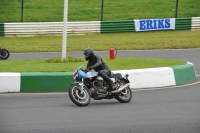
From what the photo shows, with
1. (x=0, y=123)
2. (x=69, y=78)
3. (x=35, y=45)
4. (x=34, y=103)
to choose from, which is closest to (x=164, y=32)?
(x=35, y=45)

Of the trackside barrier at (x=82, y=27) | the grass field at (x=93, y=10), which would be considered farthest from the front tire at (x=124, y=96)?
the grass field at (x=93, y=10)

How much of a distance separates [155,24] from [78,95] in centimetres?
2229

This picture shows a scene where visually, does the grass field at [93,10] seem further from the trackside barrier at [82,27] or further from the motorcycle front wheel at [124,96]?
A: the motorcycle front wheel at [124,96]

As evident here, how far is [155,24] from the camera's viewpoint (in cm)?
3434

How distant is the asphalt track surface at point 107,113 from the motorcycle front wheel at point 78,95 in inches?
5.6

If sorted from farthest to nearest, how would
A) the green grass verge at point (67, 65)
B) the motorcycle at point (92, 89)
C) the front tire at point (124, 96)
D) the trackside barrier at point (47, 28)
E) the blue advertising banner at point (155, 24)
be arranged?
the blue advertising banner at point (155, 24)
the trackside barrier at point (47, 28)
the green grass verge at point (67, 65)
the front tire at point (124, 96)
the motorcycle at point (92, 89)

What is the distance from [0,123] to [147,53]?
16.1 meters

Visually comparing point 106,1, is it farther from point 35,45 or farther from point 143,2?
point 35,45

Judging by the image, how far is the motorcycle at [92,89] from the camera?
12484mm

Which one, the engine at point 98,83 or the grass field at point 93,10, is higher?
the grass field at point 93,10

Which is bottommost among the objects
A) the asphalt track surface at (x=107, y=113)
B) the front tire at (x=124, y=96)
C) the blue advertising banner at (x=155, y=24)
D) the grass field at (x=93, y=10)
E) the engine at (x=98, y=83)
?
the asphalt track surface at (x=107, y=113)

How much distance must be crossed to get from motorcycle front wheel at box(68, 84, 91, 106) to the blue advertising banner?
2168 cm

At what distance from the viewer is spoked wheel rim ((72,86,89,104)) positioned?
491 inches

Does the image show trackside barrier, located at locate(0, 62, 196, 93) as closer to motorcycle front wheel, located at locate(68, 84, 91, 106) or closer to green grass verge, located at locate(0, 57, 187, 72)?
green grass verge, located at locate(0, 57, 187, 72)
